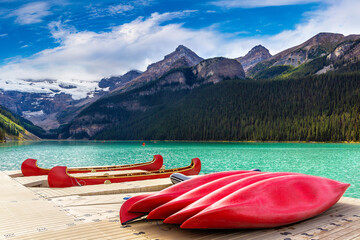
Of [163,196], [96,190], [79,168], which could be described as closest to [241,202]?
[163,196]

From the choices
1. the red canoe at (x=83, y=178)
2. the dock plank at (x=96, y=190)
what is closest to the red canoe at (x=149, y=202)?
the dock plank at (x=96, y=190)

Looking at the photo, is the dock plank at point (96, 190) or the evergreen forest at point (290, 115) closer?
the dock plank at point (96, 190)

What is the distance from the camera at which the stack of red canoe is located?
6.96 meters

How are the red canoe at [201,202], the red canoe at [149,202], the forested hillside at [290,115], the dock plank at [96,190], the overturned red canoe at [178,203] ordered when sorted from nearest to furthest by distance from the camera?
the red canoe at [201,202] → the overturned red canoe at [178,203] → the red canoe at [149,202] → the dock plank at [96,190] → the forested hillside at [290,115]

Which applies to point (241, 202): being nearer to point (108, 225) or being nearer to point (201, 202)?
point (201, 202)

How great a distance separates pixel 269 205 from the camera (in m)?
7.42

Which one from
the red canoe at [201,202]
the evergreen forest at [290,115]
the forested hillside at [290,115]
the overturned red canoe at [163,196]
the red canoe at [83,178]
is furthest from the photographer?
the forested hillside at [290,115]

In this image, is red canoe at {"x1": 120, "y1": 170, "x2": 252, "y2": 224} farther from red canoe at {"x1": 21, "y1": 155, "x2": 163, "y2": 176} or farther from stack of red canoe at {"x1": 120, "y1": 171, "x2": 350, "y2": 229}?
red canoe at {"x1": 21, "y1": 155, "x2": 163, "y2": 176}

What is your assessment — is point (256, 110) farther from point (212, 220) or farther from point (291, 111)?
point (212, 220)

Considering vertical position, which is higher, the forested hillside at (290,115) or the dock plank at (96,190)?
the forested hillside at (290,115)

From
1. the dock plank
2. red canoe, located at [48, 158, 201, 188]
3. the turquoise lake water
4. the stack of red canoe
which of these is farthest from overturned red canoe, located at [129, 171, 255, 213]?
the turquoise lake water

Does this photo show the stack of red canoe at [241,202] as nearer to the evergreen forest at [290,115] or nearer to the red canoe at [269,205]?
the red canoe at [269,205]

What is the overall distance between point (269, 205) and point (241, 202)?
0.83 m

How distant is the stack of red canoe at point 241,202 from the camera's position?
22.8 ft
